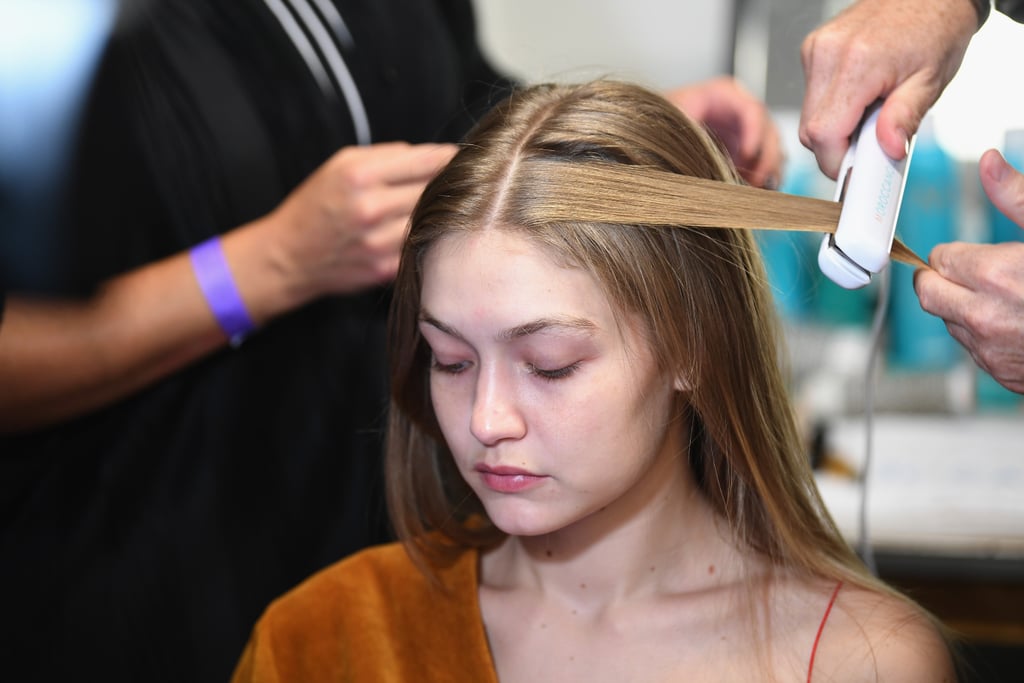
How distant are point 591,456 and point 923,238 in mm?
1410

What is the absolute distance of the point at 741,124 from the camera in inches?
49.4

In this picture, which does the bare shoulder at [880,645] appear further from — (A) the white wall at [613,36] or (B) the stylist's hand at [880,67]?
(A) the white wall at [613,36]

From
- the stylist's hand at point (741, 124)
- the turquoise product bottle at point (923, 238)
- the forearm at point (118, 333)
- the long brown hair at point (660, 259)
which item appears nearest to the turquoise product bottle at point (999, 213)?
the turquoise product bottle at point (923, 238)

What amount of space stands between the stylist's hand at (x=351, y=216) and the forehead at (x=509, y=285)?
0.16 meters

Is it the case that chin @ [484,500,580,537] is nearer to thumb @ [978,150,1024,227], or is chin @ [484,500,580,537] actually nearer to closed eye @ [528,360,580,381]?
closed eye @ [528,360,580,381]

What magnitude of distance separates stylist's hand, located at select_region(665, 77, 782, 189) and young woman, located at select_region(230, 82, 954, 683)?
204 millimetres

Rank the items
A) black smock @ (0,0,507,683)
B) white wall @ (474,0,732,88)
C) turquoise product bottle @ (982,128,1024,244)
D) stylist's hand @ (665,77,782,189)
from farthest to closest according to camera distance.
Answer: white wall @ (474,0,732,88) < turquoise product bottle @ (982,128,1024,244) < stylist's hand @ (665,77,782,189) < black smock @ (0,0,507,683)

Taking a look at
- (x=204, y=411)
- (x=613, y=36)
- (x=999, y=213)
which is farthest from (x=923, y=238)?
(x=204, y=411)

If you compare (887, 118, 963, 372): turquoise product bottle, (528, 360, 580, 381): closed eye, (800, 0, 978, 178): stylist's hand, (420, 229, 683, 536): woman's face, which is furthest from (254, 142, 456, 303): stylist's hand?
(887, 118, 963, 372): turquoise product bottle

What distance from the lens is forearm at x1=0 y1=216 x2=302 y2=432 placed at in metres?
0.96

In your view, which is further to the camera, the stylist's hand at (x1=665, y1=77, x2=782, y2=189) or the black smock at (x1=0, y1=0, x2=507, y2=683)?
the stylist's hand at (x1=665, y1=77, x2=782, y2=189)

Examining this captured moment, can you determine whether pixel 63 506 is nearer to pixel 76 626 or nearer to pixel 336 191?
pixel 76 626

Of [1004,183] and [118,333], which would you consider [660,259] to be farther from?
[118,333]

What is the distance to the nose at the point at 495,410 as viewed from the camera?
2.86ft
